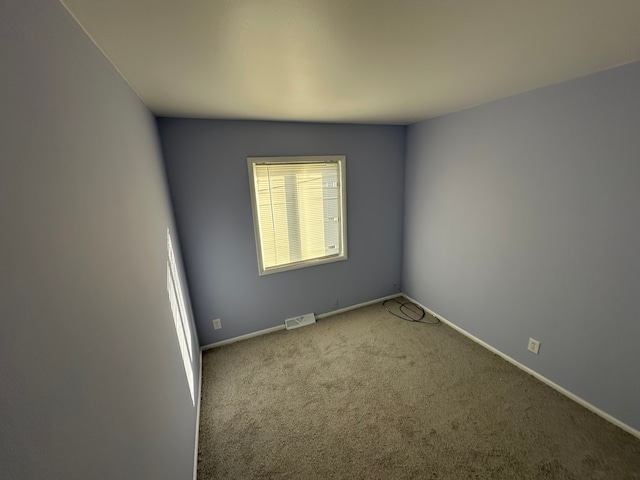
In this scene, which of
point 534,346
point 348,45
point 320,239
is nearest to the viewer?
point 348,45

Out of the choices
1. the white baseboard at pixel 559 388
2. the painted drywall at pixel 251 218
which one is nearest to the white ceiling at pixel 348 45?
the painted drywall at pixel 251 218

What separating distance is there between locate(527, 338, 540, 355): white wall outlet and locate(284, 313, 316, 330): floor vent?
2.08m

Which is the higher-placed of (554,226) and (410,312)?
(554,226)

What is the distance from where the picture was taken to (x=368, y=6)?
0.86 m

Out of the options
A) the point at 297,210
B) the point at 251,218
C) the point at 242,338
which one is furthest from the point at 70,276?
the point at 242,338

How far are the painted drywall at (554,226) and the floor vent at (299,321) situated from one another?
1.66 metres

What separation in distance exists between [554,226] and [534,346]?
3.37 feet

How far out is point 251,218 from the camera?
2.59 meters

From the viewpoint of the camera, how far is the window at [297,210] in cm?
261

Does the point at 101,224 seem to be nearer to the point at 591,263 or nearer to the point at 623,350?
the point at 591,263

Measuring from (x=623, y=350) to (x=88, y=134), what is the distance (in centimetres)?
305

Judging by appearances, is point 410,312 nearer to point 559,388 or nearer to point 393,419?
point 559,388

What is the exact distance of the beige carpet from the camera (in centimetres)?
151

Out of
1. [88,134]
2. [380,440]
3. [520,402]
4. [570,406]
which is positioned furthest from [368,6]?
[570,406]
